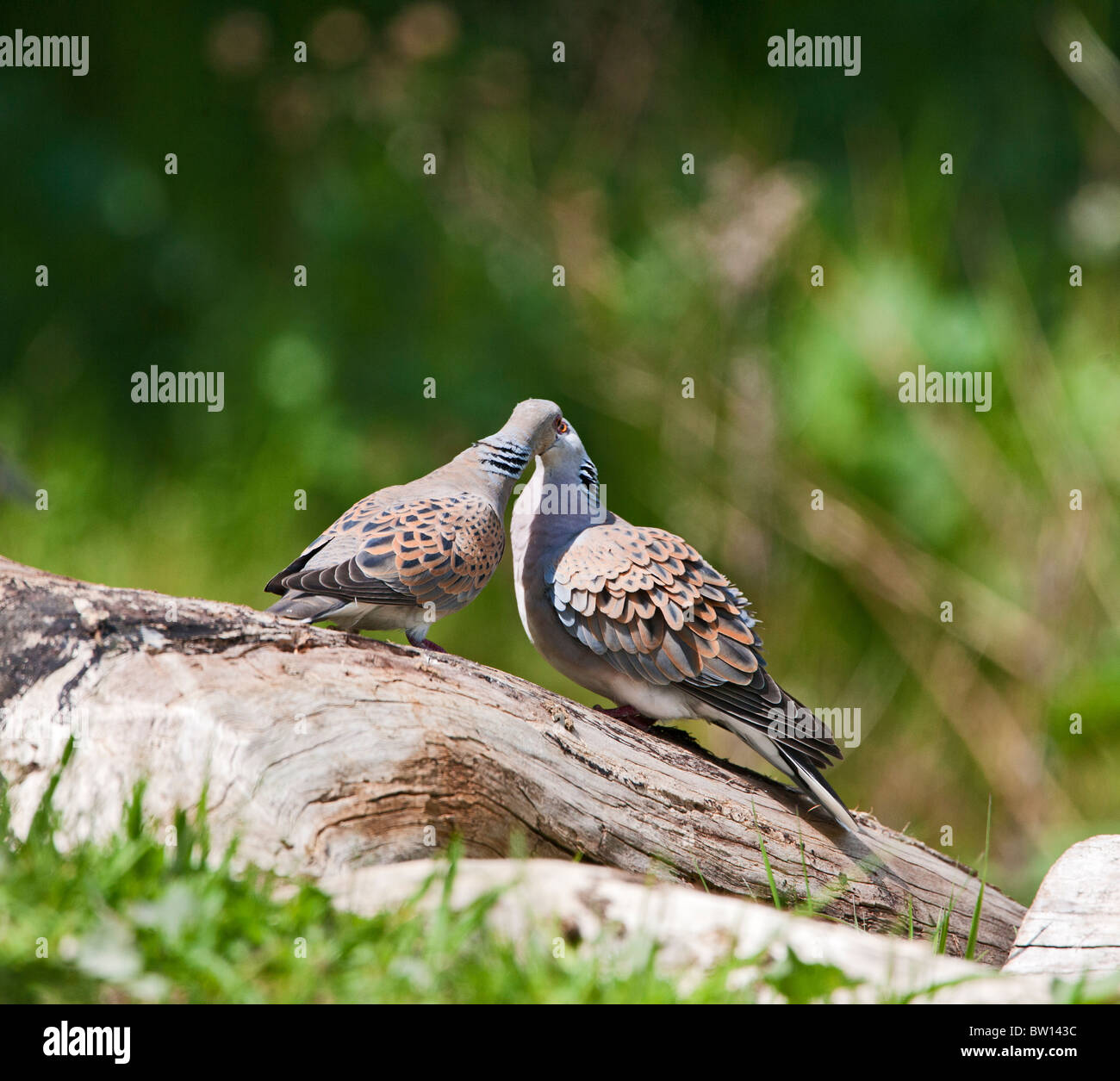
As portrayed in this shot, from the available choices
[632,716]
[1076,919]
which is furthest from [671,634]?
[1076,919]

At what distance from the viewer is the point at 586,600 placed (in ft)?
12.5

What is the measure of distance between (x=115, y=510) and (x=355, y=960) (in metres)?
6.37

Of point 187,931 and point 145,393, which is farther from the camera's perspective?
point 145,393

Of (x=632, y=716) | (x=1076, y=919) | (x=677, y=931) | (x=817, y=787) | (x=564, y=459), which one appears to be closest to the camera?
(x=677, y=931)

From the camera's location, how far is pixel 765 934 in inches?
96.4

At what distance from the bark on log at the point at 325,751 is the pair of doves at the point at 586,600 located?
296 millimetres

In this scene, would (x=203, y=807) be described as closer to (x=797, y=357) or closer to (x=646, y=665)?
(x=646, y=665)

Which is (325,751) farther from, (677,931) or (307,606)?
(677,931)

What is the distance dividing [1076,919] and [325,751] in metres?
2.16

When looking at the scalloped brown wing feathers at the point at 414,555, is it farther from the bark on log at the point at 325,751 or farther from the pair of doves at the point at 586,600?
the bark on log at the point at 325,751

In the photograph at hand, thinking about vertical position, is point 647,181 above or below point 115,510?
above

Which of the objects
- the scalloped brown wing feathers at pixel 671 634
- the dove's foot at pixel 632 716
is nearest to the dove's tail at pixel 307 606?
the scalloped brown wing feathers at pixel 671 634

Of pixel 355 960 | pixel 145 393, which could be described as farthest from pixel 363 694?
pixel 145 393

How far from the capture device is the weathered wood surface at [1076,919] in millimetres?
3348
